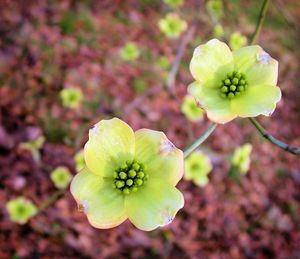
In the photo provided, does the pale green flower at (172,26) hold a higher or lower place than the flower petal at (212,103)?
lower

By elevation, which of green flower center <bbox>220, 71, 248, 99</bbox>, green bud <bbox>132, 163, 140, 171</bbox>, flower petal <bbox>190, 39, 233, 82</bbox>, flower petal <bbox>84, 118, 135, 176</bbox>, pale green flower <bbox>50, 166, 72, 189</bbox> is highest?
flower petal <bbox>190, 39, 233, 82</bbox>

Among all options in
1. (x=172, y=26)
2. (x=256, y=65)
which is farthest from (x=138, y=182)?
(x=172, y=26)

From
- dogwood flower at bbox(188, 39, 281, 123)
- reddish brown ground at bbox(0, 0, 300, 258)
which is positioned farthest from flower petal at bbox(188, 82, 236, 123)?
reddish brown ground at bbox(0, 0, 300, 258)

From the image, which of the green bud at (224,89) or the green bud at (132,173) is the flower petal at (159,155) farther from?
the green bud at (224,89)

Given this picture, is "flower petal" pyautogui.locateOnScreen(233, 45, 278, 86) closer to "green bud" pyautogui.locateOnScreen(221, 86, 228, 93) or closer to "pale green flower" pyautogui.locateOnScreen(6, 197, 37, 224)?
"green bud" pyautogui.locateOnScreen(221, 86, 228, 93)

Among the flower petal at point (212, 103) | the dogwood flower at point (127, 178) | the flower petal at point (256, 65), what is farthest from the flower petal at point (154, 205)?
the flower petal at point (256, 65)

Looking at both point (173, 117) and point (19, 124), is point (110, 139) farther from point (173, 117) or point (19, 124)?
point (173, 117)
